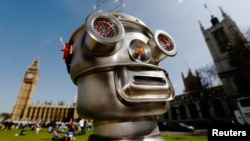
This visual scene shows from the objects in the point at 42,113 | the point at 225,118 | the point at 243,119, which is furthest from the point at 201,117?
the point at 42,113

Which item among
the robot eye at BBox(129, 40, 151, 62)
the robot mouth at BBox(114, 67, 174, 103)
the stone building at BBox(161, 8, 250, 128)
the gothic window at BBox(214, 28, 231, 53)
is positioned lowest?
the robot mouth at BBox(114, 67, 174, 103)

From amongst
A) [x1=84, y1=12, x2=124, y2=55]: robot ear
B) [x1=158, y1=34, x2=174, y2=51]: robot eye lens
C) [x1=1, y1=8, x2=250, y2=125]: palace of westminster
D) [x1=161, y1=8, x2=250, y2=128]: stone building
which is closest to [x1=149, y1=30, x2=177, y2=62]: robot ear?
[x1=158, y1=34, x2=174, y2=51]: robot eye lens

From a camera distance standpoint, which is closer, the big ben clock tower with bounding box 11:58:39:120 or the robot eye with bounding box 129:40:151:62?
the robot eye with bounding box 129:40:151:62

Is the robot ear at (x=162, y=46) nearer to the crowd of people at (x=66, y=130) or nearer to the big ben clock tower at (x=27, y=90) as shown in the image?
the crowd of people at (x=66, y=130)

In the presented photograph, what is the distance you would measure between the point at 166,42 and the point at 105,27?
3.03ft

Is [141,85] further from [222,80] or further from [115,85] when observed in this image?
[222,80]

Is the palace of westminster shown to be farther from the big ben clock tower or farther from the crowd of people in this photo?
the big ben clock tower

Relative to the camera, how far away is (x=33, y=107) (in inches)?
2709

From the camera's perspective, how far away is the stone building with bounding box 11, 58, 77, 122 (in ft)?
216

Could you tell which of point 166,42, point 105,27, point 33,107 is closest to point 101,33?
point 105,27

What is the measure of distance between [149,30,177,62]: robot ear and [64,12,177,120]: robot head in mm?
65

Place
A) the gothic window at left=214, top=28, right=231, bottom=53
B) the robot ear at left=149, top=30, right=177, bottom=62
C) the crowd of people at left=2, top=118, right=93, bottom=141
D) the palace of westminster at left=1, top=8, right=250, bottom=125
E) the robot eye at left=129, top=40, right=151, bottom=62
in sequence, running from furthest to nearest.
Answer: the gothic window at left=214, top=28, right=231, bottom=53 < the palace of westminster at left=1, top=8, right=250, bottom=125 < the crowd of people at left=2, top=118, right=93, bottom=141 < the robot ear at left=149, top=30, right=177, bottom=62 < the robot eye at left=129, top=40, right=151, bottom=62

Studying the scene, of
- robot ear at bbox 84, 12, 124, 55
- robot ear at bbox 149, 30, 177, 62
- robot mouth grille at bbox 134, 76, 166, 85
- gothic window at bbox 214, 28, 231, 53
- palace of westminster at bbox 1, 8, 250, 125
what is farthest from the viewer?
gothic window at bbox 214, 28, 231, 53

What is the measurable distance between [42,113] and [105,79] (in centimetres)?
7833
